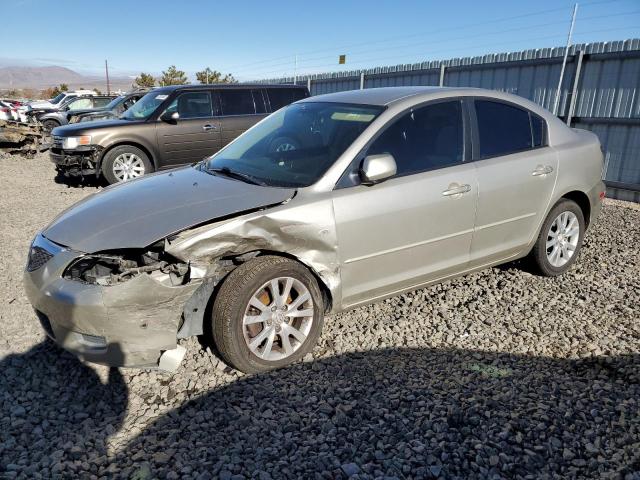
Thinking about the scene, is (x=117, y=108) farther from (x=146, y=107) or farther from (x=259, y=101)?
(x=259, y=101)

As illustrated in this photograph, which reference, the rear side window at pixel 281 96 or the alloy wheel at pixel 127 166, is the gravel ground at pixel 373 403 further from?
the rear side window at pixel 281 96

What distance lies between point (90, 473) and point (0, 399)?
0.95 m

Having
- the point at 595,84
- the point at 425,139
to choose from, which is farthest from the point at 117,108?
the point at 425,139

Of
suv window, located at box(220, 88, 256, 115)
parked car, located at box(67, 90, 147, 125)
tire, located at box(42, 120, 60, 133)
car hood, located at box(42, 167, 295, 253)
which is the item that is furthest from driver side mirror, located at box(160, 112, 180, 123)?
tire, located at box(42, 120, 60, 133)

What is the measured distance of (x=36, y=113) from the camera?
70.5ft

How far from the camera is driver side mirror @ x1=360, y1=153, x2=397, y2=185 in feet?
10.2

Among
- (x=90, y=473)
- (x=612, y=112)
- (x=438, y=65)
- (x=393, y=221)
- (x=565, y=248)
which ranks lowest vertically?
(x=90, y=473)

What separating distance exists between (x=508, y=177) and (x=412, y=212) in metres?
1.06

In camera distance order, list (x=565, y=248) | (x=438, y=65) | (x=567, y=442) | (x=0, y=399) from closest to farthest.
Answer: (x=567, y=442) < (x=0, y=399) < (x=565, y=248) < (x=438, y=65)

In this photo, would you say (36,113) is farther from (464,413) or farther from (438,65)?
(464,413)

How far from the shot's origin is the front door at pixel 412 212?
10.5ft

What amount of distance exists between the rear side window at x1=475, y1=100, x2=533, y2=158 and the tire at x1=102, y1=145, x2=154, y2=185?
6606mm

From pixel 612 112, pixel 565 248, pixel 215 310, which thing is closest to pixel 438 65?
pixel 612 112

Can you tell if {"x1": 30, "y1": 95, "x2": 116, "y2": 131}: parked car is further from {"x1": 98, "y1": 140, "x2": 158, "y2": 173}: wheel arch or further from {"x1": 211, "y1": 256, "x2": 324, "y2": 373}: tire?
{"x1": 211, "y1": 256, "x2": 324, "y2": 373}: tire
